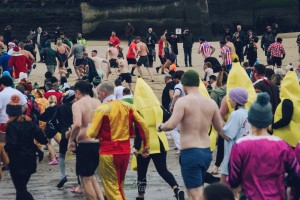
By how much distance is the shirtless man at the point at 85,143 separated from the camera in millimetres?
12547

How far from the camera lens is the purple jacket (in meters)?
8.70

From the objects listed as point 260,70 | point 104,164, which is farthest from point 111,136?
point 260,70

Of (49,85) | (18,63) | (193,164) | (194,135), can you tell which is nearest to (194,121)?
(194,135)

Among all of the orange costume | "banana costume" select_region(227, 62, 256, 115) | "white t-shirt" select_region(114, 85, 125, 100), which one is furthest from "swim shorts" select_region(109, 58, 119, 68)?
the orange costume

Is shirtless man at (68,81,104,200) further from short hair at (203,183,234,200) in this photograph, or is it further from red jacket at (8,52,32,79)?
red jacket at (8,52,32,79)

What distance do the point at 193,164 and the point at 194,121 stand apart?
483mm

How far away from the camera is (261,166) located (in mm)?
Answer: 8727

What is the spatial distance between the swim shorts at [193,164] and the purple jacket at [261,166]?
7.87 feet

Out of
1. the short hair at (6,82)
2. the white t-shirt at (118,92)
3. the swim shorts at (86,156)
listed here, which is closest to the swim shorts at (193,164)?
the swim shorts at (86,156)

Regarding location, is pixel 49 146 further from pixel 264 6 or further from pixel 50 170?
pixel 264 6

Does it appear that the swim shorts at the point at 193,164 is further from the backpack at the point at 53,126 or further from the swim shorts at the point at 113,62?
the swim shorts at the point at 113,62

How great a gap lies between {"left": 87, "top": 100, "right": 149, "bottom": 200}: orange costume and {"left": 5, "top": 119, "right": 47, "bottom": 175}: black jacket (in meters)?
1.09

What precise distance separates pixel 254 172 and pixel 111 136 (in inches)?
146

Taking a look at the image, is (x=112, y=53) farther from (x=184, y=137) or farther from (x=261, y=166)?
(x=261, y=166)
